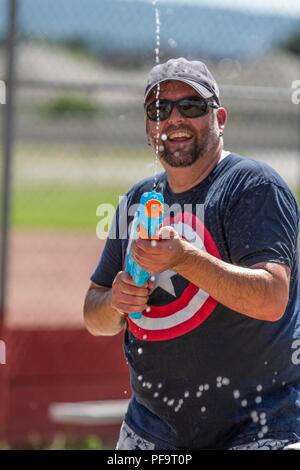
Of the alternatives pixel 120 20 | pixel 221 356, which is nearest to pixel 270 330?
pixel 221 356

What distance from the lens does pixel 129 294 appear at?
3059 mm

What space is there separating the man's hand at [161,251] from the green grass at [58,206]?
17.6 m

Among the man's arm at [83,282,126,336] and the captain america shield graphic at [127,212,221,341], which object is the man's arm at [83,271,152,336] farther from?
the captain america shield graphic at [127,212,221,341]

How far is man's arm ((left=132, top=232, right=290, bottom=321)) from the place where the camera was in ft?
9.20

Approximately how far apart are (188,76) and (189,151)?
0.87 feet

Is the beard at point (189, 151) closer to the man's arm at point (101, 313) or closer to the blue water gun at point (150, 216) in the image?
the blue water gun at point (150, 216)

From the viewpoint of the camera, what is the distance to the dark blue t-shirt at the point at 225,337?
3.02m

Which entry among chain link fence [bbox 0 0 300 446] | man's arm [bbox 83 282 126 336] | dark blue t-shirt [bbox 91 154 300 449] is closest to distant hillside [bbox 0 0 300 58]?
chain link fence [bbox 0 0 300 446]

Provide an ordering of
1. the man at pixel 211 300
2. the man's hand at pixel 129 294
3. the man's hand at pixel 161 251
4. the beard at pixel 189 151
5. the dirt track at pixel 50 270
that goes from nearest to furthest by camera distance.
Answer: the man's hand at pixel 161 251, the man at pixel 211 300, the man's hand at pixel 129 294, the beard at pixel 189 151, the dirt track at pixel 50 270

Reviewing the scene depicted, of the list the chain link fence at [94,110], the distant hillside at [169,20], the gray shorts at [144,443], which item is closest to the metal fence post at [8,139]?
the chain link fence at [94,110]

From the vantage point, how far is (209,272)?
2.85 meters

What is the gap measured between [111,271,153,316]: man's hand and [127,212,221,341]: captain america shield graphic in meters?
0.11

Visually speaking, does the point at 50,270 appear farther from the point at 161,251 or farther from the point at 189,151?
the point at 161,251
